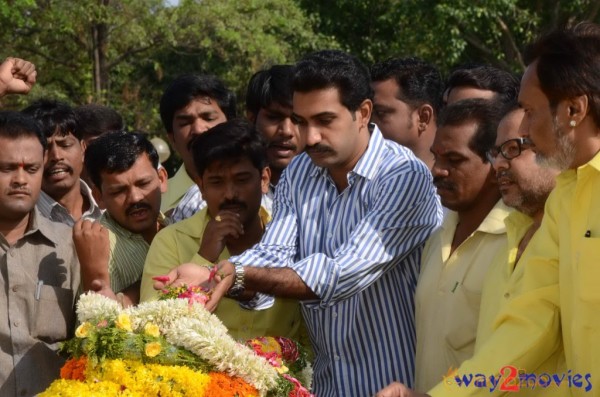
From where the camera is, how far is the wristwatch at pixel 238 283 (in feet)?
14.9

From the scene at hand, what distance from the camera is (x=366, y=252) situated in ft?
15.1

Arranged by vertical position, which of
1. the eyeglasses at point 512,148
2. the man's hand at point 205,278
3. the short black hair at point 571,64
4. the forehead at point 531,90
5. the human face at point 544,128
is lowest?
the man's hand at point 205,278

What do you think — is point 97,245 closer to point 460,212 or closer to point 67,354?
point 67,354

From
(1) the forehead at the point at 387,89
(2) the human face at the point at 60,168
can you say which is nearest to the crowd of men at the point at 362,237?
(2) the human face at the point at 60,168

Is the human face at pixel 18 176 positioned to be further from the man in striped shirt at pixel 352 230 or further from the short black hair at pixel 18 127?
the man in striped shirt at pixel 352 230

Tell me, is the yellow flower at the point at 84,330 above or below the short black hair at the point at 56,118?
below

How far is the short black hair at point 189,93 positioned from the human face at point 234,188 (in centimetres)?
134

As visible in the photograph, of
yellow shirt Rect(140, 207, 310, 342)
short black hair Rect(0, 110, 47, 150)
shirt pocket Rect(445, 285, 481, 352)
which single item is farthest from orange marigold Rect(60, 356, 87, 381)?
short black hair Rect(0, 110, 47, 150)

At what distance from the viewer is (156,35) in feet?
71.4

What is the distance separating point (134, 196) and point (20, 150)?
27.2 inches

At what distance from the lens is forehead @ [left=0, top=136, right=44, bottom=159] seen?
521cm

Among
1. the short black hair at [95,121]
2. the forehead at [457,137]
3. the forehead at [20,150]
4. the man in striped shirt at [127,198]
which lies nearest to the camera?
the forehead at [457,137]

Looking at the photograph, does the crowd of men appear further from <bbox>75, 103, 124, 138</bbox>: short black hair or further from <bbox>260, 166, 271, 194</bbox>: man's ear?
<bbox>75, 103, 124, 138</bbox>: short black hair

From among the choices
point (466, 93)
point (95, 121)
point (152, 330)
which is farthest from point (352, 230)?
point (95, 121)
